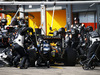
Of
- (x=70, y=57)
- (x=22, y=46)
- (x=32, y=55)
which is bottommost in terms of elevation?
(x=70, y=57)

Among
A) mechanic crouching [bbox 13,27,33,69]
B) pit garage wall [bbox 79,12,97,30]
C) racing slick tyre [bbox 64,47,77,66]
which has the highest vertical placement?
pit garage wall [bbox 79,12,97,30]

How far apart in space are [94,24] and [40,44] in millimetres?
11029

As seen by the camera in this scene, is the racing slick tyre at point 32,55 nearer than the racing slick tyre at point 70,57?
Yes

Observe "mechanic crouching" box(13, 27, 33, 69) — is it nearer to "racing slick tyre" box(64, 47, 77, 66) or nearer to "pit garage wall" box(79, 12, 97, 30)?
"racing slick tyre" box(64, 47, 77, 66)

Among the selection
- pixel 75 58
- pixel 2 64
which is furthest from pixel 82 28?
pixel 2 64

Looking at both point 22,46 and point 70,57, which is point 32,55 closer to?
point 22,46

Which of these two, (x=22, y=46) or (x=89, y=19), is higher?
(x=89, y=19)

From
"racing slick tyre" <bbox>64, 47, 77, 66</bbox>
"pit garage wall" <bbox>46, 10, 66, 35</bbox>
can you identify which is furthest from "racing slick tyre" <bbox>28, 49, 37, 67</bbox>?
"pit garage wall" <bbox>46, 10, 66, 35</bbox>

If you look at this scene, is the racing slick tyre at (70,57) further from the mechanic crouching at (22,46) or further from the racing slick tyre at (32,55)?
→ the mechanic crouching at (22,46)

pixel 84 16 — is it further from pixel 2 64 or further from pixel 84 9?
pixel 2 64

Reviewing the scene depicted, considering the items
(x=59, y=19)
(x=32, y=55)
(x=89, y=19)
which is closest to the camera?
(x=32, y=55)

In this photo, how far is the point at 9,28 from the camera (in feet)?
42.4

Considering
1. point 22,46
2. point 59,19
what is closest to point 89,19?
point 59,19

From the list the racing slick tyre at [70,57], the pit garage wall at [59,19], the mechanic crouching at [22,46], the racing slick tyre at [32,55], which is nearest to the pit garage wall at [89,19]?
the pit garage wall at [59,19]
